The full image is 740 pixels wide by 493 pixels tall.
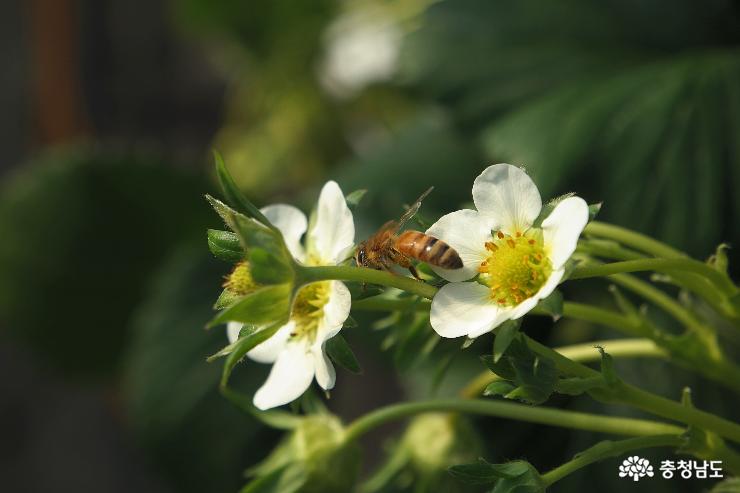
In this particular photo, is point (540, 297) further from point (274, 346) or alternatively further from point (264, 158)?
point (264, 158)

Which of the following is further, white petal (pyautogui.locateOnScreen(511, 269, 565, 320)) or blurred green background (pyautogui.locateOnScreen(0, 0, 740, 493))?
blurred green background (pyautogui.locateOnScreen(0, 0, 740, 493))

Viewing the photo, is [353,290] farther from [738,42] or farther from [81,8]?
[81,8]

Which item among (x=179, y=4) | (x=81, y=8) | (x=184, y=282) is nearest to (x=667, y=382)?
(x=184, y=282)

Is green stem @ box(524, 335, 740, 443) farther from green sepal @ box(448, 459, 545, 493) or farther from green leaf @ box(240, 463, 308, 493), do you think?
green leaf @ box(240, 463, 308, 493)

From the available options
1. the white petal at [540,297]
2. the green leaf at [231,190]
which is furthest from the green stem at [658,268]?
the green leaf at [231,190]

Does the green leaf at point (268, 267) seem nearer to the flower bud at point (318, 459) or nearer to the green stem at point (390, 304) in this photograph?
the green stem at point (390, 304)

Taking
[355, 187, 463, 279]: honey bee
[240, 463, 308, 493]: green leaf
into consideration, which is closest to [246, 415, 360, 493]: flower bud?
[240, 463, 308, 493]: green leaf
